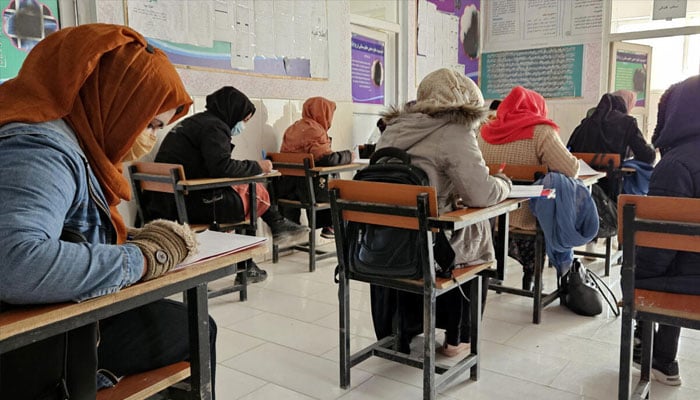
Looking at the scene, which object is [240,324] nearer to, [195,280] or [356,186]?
[356,186]

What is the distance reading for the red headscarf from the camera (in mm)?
2930

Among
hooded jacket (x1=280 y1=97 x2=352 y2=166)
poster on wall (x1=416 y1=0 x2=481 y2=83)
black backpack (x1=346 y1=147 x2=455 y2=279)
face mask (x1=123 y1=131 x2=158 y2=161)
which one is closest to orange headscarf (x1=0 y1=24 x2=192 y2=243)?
face mask (x1=123 y1=131 x2=158 y2=161)

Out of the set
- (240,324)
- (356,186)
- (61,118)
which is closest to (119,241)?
(61,118)

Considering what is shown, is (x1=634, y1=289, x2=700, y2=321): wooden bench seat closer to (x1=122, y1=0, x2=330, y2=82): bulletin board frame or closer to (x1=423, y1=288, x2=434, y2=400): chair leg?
(x1=423, y1=288, x2=434, y2=400): chair leg

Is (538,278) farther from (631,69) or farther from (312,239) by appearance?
(631,69)

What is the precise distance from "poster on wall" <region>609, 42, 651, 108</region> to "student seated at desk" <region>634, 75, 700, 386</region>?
4621 millimetres

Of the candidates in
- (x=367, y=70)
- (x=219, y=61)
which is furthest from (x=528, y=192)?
(x=367, y=70)

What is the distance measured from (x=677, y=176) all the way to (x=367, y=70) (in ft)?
12.8

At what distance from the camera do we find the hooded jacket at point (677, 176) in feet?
5.86

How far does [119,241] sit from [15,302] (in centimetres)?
34

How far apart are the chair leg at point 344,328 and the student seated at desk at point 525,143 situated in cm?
121

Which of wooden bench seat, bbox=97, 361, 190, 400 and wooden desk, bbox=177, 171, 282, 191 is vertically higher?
wooden desk, bbox=177, 171, 282, 191

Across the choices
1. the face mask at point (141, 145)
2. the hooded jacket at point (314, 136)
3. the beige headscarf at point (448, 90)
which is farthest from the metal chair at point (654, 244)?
the hooded jacket at point (314, 136)

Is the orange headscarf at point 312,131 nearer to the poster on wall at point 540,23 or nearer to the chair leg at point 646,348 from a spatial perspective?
the chair leg at point 646,348
